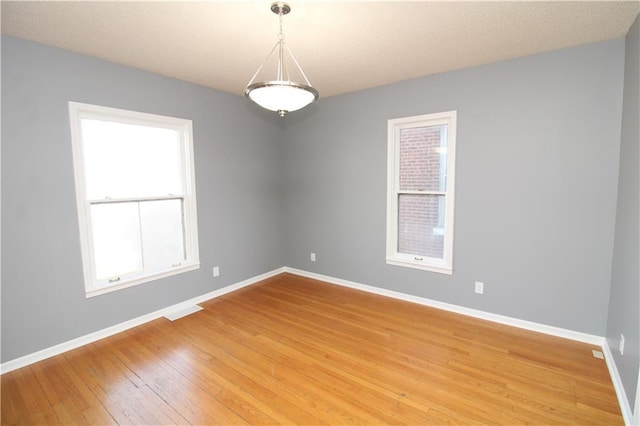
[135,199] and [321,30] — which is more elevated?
[321,30]

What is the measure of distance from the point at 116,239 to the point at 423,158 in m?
3.39

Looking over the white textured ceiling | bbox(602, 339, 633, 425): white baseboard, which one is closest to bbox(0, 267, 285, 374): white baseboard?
the white textured ceiling

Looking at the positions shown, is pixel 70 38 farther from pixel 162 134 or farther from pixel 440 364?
pixel 440 364

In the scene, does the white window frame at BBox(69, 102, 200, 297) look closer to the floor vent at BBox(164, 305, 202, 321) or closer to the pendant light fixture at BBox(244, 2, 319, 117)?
the floor vent at BBox(164, 305, 202, 321)

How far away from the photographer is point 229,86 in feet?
11.7

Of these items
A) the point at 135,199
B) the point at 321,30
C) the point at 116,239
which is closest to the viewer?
the point at 321,30

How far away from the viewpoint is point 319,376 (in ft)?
7.46

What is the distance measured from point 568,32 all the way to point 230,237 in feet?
12.9

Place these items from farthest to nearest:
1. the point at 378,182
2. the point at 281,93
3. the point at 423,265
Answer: the point at 378,182
the point at 423,265
the point at 281,93

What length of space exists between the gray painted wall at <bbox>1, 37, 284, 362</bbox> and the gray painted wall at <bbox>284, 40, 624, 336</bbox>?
204 centimetres

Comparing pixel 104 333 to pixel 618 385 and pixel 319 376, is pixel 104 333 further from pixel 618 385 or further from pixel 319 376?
pixel 618 385

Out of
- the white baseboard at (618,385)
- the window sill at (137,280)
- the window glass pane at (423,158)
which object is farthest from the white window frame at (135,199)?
the white baseboard at (618,385)

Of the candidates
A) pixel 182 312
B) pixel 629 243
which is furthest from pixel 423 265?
pixel 182 312

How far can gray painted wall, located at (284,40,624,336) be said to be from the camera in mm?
2514
